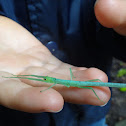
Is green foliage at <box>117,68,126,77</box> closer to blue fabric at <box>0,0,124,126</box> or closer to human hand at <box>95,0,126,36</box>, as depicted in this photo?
blue fabric at <box>0,0,124,126</box>

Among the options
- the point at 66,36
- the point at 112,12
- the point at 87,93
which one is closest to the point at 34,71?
the point at 87,93

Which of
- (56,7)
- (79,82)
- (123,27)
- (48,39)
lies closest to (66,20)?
(56,7)

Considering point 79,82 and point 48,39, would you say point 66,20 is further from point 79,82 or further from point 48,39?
point 79,82

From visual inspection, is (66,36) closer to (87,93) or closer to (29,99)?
(87,93)

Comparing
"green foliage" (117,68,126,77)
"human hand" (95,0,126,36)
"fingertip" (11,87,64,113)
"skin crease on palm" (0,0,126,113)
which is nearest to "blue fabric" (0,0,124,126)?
"skin crease on palm" (0,0,126,113)

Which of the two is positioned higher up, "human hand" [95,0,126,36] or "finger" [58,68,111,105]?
"human hand" [95,0,126,36]

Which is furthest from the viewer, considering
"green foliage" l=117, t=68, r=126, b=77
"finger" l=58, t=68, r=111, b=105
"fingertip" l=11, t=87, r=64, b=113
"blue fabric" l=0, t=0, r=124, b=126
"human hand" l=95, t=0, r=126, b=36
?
"green foliage" l=117, t=68, r=126, b=77
